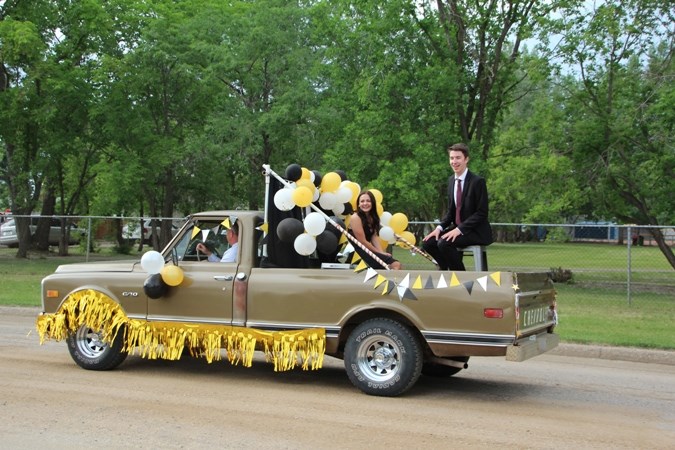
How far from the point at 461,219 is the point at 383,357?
1.74 metres

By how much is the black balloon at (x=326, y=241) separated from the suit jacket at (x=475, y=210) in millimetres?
1207

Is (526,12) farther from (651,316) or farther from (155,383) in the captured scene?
(155,383)

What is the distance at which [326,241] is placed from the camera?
749 cm

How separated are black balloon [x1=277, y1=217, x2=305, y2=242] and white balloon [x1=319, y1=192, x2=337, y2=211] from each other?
0.87 meters

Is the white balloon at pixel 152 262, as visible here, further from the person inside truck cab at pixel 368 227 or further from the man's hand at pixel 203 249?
the person inside truck cab at pixel 368 227

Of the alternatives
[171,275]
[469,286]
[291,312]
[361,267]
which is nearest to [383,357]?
[361,267]

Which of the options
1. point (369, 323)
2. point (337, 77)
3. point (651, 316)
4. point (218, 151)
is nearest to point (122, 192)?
point (218, 151)

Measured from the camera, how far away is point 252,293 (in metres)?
7.38

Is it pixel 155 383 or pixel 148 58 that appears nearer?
pixel 155 383

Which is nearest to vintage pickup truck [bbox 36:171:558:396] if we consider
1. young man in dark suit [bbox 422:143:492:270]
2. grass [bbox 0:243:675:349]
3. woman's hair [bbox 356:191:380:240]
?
woman's hair [bbox 356:191:380:240]

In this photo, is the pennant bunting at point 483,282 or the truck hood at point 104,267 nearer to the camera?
the pennant bunting at point 483,282

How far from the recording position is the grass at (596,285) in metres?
12.5

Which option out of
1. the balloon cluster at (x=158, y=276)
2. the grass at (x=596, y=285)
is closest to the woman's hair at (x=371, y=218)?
the balloon cluster at (x=158, y=276)

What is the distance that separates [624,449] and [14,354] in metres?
7.45
